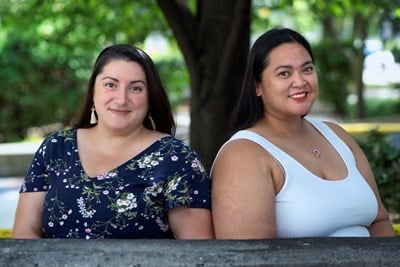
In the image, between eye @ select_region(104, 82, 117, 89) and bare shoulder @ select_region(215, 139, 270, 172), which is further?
eye @ select_region(104, 82, 117, 89)

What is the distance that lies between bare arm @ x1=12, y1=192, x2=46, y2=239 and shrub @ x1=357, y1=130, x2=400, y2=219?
3.66 metres

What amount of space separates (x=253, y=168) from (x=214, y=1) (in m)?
3.31

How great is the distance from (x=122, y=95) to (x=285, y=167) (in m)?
0.70

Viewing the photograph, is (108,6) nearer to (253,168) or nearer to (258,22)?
(258,22)

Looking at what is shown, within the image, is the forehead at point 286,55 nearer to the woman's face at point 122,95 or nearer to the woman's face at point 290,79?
the woman's face at point 290,79

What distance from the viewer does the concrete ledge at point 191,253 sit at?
8.29ft

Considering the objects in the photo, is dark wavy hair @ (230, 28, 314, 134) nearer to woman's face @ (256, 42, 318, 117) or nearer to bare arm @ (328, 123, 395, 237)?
woman's face @ (256, 42, 318, 117)

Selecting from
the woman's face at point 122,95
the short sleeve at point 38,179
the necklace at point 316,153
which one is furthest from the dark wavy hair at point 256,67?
the short sleeve at point 38,179

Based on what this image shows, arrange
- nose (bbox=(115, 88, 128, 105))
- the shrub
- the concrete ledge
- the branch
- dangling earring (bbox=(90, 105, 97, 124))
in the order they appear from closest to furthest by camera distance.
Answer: the concrete ledge < nose (bbox=(115, 88, 128, 105)) < dangling earring (bbox=(90, 105, 97, 124)) < the branch < the shrub

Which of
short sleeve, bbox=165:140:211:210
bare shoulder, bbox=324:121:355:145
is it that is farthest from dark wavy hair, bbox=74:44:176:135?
bare shoulder, bbox=324:121:355:145

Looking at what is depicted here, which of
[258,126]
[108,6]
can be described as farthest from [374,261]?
[108,6]

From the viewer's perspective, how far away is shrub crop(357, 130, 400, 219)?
650 cm

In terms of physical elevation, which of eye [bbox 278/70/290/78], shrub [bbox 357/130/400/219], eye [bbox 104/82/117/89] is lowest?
shrub [bbox 357/130/400/219]

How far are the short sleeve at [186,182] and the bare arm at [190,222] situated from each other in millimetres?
29
